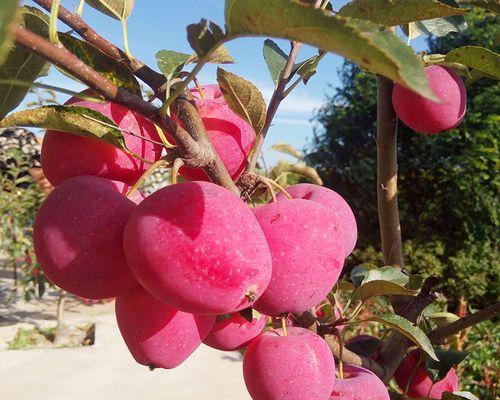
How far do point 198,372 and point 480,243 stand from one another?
8.10 feet

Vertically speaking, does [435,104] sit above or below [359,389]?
above

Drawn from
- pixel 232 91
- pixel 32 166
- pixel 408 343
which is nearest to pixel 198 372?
pixel 32 166

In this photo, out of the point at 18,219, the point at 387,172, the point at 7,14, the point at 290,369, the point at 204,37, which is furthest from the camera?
the point at 18,219

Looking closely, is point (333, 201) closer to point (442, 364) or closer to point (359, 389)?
point (359, 389)

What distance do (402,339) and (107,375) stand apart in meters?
2.84

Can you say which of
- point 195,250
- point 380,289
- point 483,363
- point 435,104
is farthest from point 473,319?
point 483,363

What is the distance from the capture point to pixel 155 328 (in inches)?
21.0

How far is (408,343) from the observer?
37.1 inches

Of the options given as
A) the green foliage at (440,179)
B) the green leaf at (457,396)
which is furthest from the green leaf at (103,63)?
the green foliage at (440,179)

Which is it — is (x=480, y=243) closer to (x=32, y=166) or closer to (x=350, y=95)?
(x=350, y=95)

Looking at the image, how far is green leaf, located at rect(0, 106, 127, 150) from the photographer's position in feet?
1.54

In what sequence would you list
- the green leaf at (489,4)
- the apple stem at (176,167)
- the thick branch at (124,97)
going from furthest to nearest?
the green leaf at (489,4)
the apple stem at (176,167)
the thick branch at (124,97)

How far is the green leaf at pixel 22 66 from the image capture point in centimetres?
46

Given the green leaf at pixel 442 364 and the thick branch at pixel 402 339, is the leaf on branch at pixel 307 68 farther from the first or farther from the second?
the green leaf at pixel 442 364
